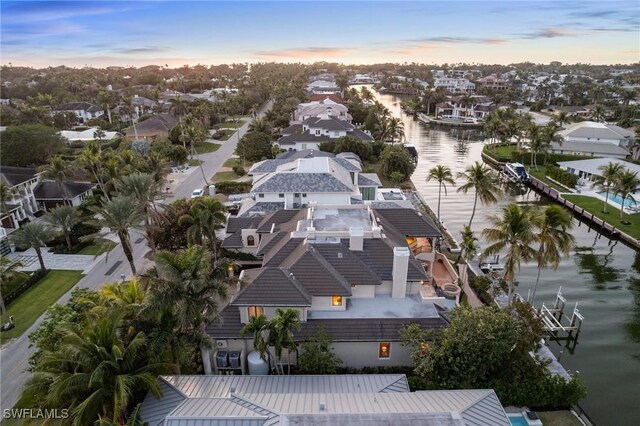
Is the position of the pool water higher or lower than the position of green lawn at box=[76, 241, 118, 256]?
lower

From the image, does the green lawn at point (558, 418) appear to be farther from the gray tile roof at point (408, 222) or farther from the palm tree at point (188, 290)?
the palm tree at point (188, 290)

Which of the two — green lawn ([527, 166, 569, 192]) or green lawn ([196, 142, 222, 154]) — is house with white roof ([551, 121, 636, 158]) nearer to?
green lawn ([527, 166, 569, 192])

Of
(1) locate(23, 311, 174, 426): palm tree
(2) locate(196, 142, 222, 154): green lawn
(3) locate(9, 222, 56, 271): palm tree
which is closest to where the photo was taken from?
(1) locate(23, 311, 174, 426): palm tree

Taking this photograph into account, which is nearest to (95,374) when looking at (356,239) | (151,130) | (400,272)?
(356,239)

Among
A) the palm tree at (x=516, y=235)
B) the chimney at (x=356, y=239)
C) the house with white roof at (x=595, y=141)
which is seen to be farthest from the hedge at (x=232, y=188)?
the house with white roof at (x=595, y=141)

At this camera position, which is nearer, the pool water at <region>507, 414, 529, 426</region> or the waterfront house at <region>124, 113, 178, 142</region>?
the pool water at <region>507, 414, 529, 426</region>

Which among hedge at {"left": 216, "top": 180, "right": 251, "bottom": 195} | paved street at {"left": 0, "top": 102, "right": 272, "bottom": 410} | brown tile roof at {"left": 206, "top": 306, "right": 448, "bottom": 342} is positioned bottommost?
paved street at {"left": 0, "top": 102, "right": 272, "bottom": 410}

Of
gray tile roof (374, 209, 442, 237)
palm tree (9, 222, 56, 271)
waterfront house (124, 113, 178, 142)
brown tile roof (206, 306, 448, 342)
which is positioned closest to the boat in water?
gray tile roof (374, 209, 442, 237)
